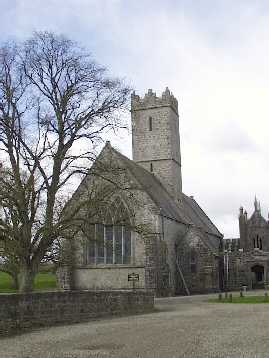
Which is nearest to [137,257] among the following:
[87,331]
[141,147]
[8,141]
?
[141,147]

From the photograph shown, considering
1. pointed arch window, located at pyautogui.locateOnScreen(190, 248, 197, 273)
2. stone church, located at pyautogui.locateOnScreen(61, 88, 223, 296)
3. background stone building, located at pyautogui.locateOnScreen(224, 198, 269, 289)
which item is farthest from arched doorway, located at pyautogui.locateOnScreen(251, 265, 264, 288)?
pointed arch window, located at pyautogui.locateOnScreen(190, 248, 197, 273)

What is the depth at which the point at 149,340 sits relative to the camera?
42.3 feet

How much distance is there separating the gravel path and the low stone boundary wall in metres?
0.78

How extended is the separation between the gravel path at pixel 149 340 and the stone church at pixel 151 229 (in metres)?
13.2

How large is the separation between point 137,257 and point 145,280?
189 cm

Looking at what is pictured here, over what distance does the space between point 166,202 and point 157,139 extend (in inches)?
270

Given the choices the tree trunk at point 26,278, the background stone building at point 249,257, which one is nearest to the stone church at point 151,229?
the background stone building at point 249,257

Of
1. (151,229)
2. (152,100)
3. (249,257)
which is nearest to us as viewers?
(151,229)

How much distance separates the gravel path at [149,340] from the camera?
10.9 meters

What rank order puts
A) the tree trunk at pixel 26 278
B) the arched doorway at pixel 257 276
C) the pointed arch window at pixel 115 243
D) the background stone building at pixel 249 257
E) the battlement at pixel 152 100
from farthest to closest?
the arched doorway at pixel 257 276 < the background stone building at pixel 249 257 < the battlement at pixel 152 100 < the pointed arch window at pixel 115 243 < the tree trunk at pixel 26 278

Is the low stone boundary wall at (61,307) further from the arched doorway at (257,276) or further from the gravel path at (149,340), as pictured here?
the arched doorway at (257,276)

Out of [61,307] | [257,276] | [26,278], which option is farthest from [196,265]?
[61,307]

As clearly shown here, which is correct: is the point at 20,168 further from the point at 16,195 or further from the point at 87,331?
the point at 87,331

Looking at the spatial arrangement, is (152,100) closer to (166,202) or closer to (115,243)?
(166,202)
